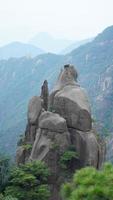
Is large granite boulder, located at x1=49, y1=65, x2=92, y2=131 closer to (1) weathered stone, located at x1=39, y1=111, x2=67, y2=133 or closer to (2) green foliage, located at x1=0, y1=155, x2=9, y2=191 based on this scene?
(1) weathered stone, located at x1=39, y1=111, x2=67, y2=133

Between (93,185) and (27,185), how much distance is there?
7644 millimetres

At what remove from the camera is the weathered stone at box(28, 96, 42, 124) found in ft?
61.9

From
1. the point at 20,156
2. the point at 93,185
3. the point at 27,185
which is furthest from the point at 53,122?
the point at 93,185

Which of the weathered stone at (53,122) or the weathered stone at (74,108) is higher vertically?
the weathered stone at (74,108)

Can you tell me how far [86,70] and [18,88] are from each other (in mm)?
30469

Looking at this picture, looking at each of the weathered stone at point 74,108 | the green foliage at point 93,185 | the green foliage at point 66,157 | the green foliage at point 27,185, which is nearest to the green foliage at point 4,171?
the green foliage at point 27,185

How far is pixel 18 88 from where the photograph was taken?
493ft

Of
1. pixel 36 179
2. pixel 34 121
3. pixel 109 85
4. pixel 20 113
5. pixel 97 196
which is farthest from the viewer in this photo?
pixel 20 113

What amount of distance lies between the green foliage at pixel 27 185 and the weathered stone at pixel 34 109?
119 inches

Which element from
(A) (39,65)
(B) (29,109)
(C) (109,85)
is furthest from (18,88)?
(B) (29,109)

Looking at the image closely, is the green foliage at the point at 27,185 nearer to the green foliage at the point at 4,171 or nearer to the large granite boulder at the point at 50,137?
the green foliage at the point at 4,171

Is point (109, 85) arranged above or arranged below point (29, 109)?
above

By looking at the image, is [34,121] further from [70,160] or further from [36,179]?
[36,179]

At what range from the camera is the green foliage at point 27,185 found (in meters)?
15.1
